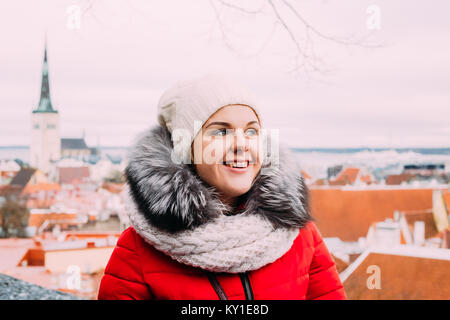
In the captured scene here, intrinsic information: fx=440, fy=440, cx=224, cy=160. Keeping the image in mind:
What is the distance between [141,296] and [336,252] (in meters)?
1.48

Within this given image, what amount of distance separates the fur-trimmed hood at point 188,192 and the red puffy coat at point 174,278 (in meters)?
0.10

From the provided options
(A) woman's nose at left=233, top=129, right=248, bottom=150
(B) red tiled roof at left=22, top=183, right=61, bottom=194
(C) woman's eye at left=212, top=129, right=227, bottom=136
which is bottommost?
(B) red tiled roof at left=22, top=183, right=61, bottom=194

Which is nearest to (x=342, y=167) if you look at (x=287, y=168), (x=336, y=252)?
(x=336, y=252)

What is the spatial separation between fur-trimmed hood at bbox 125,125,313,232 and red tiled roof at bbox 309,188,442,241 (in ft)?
3.94

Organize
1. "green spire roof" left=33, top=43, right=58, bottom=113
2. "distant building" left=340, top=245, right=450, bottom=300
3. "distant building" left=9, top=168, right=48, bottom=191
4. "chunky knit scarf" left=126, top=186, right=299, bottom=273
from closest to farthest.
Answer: "chunky knit scarf" left=126, top=186, right=299, bottom=273 → "distant building" left=340, top=245, right=450, bottom=300 → "green spire roof" left=33, top=43, right=58, bottom=113 → "distant building" left=9, top=168, right=48, bottom=191

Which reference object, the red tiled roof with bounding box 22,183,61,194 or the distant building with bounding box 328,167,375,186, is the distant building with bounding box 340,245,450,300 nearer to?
the distant building with bounding box 328,167,375,186

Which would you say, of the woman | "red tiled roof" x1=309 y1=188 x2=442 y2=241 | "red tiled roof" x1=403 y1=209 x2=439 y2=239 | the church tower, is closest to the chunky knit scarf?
the woman

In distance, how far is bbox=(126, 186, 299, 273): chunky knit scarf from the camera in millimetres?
1097

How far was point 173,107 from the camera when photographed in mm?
1195

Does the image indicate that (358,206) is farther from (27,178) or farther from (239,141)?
(27,178)

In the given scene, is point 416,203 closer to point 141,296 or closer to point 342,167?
point 342,167
